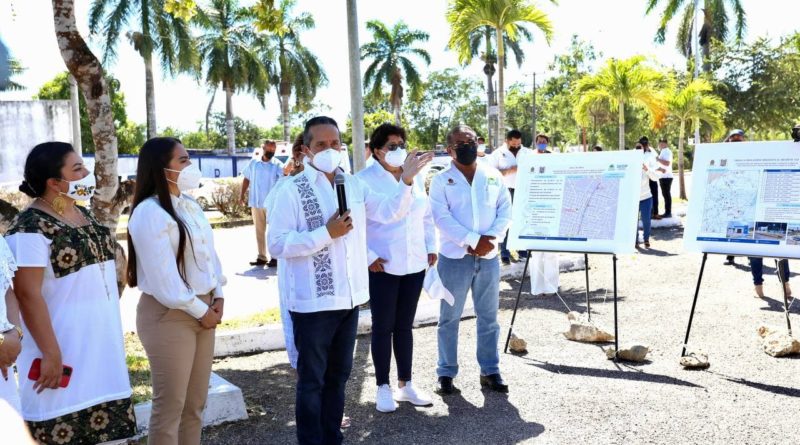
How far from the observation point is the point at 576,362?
6.41m

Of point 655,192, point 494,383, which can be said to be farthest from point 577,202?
point 655,192

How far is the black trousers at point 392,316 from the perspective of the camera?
205 inches

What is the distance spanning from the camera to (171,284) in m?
3.64

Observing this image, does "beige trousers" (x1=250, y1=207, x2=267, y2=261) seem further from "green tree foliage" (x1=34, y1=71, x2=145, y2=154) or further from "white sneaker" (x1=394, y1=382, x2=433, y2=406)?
A: "green tree foliage" (x1=34, y1=71, x2=145, y2=154)

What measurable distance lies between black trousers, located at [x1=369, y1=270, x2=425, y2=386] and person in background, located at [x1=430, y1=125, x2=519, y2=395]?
1.32 ft

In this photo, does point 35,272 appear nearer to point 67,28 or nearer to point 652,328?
point 67,28

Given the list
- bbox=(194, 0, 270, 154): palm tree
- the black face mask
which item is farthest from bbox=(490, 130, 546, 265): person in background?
bbox=(194, 0, 270, 154): palm tree

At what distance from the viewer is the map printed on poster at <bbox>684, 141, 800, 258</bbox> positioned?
6137mm

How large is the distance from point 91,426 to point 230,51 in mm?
41021

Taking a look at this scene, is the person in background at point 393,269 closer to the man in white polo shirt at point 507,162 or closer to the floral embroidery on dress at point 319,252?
the floral embroidery on dress at point 319,252

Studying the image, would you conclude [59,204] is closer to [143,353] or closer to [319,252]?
[319,252]

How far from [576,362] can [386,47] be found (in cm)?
4306

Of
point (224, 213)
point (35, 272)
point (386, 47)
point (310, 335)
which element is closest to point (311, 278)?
point (310, 335)

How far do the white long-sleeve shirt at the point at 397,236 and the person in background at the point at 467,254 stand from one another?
37 centimetres
